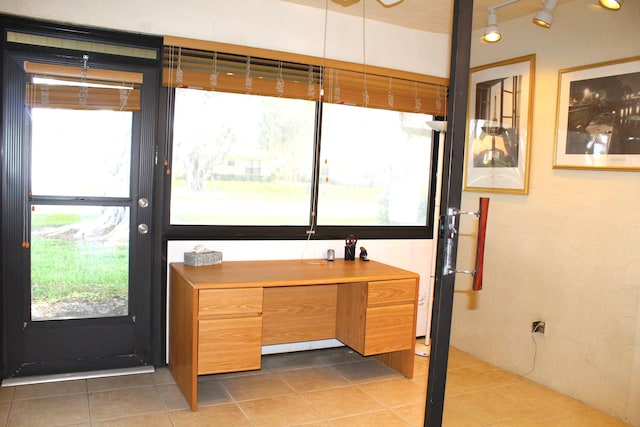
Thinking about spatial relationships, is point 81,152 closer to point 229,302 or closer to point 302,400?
point 229,302

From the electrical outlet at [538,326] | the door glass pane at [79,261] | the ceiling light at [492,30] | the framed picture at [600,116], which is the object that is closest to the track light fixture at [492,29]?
the ceiling light at [492,30]

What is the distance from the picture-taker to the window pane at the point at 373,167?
3.96 metres

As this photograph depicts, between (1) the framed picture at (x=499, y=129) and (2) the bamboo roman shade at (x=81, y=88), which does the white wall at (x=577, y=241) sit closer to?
(1) the framed picture at (x=499, y=129)

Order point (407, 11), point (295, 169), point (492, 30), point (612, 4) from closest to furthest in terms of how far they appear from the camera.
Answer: point (612, 4) → point (492, 30) → point (407, 11) → point (295, 169)

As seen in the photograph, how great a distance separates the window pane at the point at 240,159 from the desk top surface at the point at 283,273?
0.36 meters

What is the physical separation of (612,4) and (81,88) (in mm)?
2809

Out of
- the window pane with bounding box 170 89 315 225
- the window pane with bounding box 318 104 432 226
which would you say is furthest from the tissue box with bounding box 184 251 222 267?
the window pane with bounding box 318 104 432 226

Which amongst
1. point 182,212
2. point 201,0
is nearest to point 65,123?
point 182,212

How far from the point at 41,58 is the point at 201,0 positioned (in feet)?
3.37

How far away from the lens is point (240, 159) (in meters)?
3.66

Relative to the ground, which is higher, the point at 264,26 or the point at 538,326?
the point at 264,26

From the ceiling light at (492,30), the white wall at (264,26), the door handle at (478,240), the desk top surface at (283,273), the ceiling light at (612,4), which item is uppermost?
the white wall at (264,26)

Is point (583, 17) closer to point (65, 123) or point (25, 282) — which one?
point (65, 123)

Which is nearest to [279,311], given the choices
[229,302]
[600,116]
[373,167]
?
[229,302]
